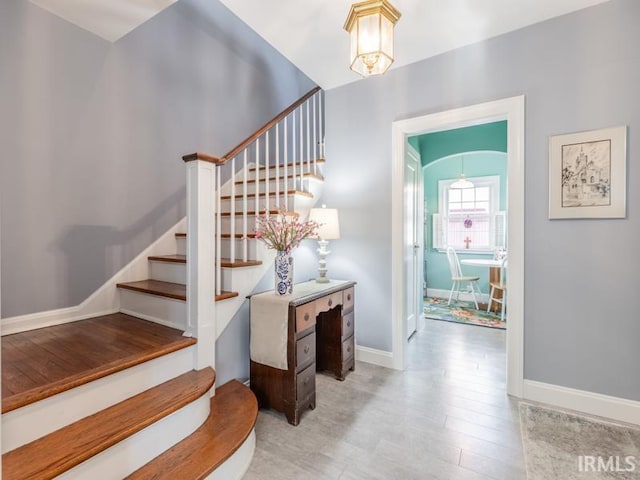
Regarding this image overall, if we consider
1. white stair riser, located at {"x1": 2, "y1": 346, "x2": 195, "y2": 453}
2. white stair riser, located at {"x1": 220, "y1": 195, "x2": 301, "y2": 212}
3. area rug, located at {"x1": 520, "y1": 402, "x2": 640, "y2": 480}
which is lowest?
area rug, located at {"x1": 520, "y1": 402, "x2": 640, "y2": 480}

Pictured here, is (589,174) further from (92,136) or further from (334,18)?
(92,136)

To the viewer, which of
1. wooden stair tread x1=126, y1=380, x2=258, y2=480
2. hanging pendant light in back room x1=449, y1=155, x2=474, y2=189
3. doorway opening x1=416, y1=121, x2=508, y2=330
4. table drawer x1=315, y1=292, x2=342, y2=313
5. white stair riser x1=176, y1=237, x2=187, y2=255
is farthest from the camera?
hanging pendant light in back room x1=449, y1=155, x2=474, y2=189

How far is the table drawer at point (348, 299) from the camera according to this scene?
9.11 feet

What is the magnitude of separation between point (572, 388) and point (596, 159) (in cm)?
169

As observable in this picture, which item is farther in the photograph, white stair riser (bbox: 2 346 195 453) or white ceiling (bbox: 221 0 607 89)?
white ceiling (bbox: 221 0 607 89)

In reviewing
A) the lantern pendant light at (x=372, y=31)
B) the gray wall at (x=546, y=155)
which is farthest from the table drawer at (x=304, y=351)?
the lantern pendant light at (x=372, y=31)

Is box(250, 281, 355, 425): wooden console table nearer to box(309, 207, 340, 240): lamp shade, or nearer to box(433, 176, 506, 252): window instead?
box(309, 207, 340, 240): lamp shade

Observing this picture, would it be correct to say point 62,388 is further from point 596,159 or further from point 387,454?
point 596,159

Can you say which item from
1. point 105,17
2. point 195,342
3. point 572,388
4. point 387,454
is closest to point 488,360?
point 572,388

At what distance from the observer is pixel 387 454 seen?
71.2 inches

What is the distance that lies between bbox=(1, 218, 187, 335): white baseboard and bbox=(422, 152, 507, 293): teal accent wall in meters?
4.69

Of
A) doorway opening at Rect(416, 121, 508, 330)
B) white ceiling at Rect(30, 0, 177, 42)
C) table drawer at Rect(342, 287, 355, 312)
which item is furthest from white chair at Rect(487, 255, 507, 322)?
white ceiling at Rect(30, 0, 177, 42)

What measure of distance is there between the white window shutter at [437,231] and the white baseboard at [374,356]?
3.78 metres

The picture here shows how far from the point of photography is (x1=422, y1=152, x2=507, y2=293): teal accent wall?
5.71 m
